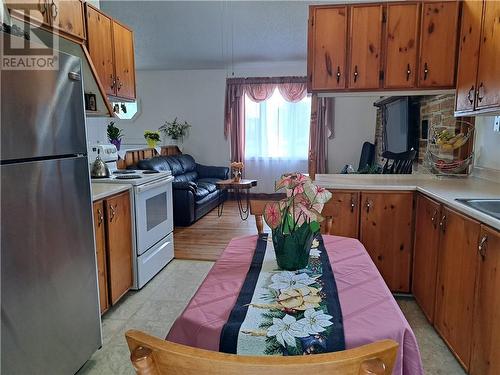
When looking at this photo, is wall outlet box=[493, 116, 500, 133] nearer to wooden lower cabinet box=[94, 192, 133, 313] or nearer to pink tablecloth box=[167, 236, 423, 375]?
pink tablecloth box=[167, 236, 423, 375]

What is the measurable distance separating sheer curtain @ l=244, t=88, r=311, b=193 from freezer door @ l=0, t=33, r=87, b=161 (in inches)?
219

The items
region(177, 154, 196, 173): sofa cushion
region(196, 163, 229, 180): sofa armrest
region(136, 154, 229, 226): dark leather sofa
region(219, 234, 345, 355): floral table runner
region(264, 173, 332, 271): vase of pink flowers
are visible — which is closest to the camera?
region(219, 234, 345, 355): floral table runner

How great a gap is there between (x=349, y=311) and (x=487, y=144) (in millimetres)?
2364

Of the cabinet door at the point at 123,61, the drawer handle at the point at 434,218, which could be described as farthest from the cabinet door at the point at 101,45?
the drawer handle at the point at 434,218

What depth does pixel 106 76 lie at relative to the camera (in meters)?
3.02

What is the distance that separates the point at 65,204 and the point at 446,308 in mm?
2144

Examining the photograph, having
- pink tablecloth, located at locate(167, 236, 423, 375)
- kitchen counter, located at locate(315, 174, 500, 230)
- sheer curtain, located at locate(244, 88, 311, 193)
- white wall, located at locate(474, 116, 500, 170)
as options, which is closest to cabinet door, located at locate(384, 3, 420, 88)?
white wall, located at locate(474, 116, 500, 170)

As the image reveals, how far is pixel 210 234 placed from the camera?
186 inches

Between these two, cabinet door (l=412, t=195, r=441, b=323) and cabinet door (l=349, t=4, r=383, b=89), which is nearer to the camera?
cabinet door (l=412, t=195, r=441, b=323)

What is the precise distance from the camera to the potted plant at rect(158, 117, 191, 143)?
7.41m

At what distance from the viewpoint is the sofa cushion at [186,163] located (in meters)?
6.42

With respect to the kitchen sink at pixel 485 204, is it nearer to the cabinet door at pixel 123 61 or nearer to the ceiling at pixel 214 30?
the cabinet door at pixel 123 61

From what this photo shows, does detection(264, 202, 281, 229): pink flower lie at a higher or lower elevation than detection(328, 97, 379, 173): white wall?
lower

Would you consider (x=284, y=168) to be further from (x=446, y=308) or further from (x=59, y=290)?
(x=59, y=290)
